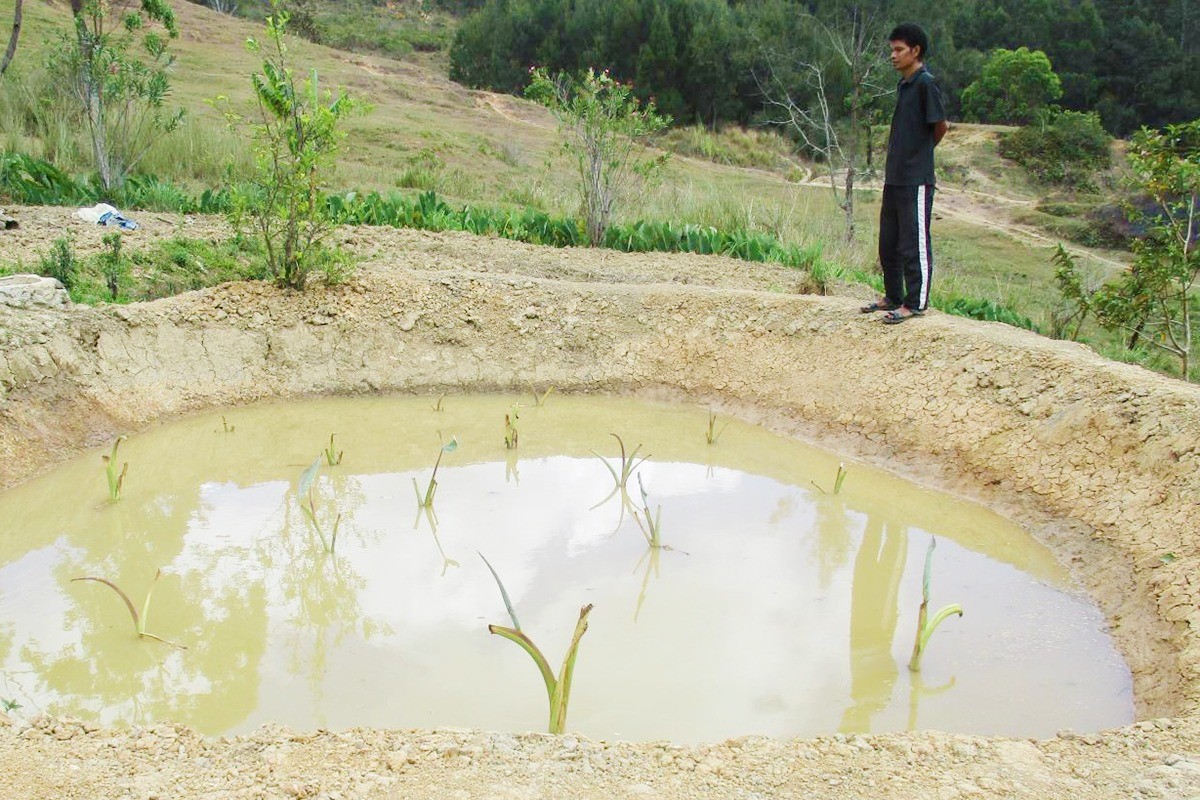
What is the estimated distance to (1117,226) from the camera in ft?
52.7

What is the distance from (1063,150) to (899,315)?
17903 mm

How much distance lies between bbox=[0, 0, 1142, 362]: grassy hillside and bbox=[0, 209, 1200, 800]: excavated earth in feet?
6.09

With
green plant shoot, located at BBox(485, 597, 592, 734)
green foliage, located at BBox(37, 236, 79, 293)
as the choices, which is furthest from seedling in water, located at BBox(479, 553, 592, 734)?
green foliage, located at BBox(37, 236, 79, 293)

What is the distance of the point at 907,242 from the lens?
557 cm

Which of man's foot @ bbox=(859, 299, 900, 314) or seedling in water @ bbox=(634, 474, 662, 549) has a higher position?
man's foot @ bbox=(859, 299, 900, 314)

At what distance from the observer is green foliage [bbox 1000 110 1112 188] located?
20.6 meters

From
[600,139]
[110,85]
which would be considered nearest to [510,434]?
[600,139]

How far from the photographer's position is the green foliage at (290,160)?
6.16 metres

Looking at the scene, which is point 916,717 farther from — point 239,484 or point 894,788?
point 239,484

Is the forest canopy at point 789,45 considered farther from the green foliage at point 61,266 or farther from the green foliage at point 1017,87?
the green foliage at point 61,266

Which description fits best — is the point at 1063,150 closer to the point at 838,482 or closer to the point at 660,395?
the point at 660,395

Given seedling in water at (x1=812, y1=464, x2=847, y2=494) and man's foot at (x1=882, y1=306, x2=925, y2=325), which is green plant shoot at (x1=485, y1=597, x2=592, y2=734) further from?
man's foot at (x1=882, y1=306, x2=925, y2=325)

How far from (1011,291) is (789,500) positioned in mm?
5899

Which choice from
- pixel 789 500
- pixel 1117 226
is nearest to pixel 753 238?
pixel 789 500
